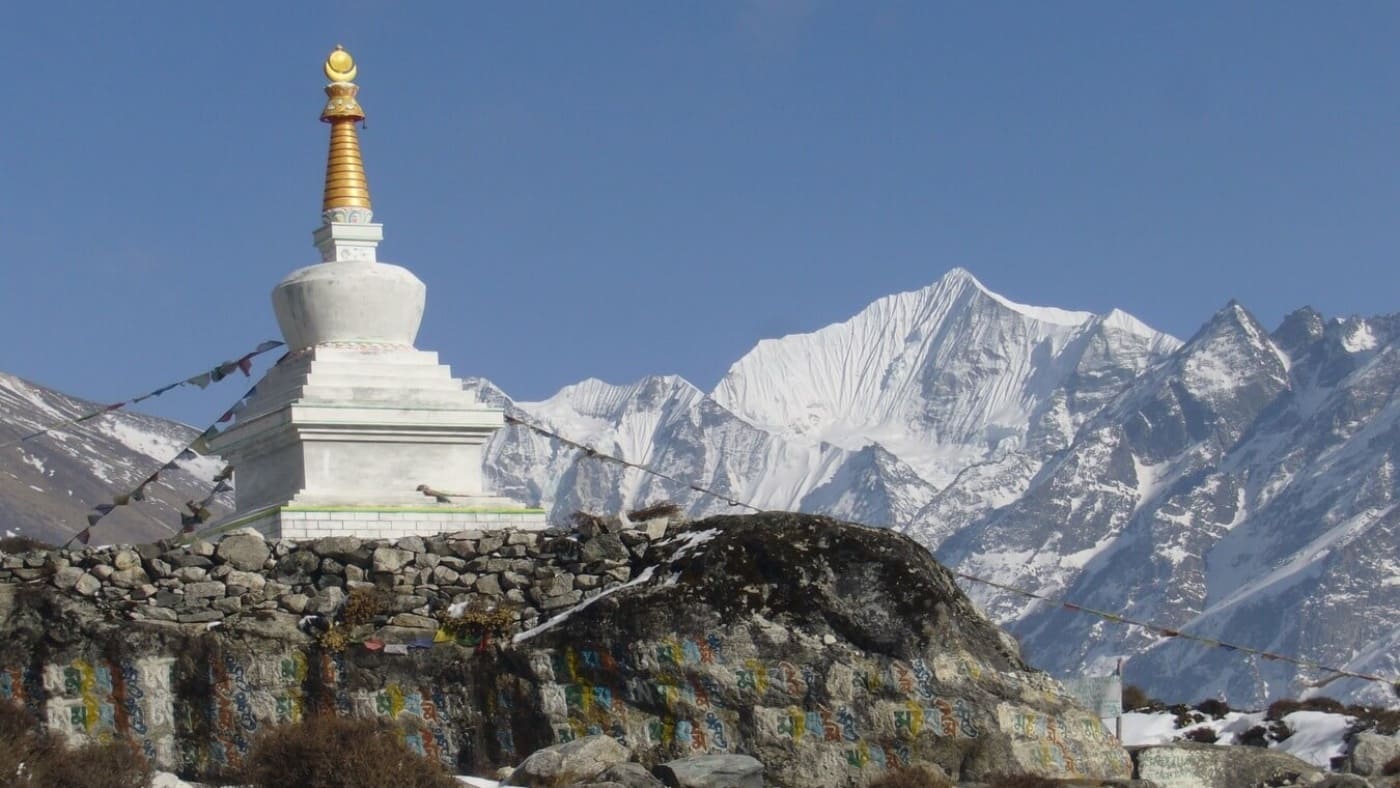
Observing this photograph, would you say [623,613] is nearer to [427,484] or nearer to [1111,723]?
[427,484]

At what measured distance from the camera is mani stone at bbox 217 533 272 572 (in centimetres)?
2141

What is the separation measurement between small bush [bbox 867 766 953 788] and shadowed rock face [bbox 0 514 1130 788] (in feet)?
1.00

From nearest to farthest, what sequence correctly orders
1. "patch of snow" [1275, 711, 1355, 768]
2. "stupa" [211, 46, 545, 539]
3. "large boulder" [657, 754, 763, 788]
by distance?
"large boulder" [657, 754, 763, 788]
"stupa" [211, 46, 545, 539]
"patch of snow" [1275, 711, 1355, 768]

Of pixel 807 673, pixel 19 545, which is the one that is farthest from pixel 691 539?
pixel 19 545

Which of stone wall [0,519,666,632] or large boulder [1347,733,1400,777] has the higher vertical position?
stone wall [0,519,666,632]

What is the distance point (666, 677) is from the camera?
20.4 meters

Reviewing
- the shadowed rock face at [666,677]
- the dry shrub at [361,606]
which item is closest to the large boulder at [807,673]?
the shadowed rock face at [666,677]

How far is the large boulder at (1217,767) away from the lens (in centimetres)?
2148

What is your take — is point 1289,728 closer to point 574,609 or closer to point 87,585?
point 574,609

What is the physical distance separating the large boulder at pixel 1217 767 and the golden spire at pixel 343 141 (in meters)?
10.2

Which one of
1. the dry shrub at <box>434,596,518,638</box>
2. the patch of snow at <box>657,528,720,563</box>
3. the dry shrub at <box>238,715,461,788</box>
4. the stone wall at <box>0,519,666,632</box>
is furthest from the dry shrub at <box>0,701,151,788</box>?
the patch of snow at <box>657,528,720,563</box>

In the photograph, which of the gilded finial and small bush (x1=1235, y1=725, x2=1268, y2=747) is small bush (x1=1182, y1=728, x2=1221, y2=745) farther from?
the gilded finial

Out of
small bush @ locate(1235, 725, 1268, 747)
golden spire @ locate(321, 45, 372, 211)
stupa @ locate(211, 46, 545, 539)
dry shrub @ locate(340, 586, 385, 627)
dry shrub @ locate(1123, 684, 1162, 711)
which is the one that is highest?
golden spire @ locate(321, 45, 372, 211)

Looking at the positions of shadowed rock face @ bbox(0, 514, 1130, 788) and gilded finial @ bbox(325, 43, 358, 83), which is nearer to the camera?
shadowed rock face @ bbox(0, 514, 1130, 788)
